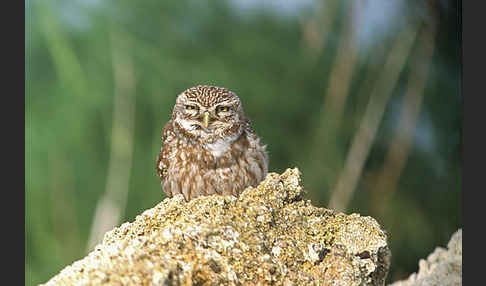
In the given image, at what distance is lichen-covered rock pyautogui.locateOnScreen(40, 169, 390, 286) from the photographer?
1520 millimetres

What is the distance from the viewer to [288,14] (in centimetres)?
295

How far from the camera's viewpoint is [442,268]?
2.83 m

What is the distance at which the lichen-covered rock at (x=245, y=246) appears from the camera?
59.8 inches

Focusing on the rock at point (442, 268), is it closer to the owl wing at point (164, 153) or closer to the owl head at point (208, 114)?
the owl head at point (208, 114)

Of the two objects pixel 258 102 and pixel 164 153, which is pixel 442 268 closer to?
pixel 258 102

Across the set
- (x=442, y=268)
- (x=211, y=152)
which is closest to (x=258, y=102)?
(x=211, y=152)

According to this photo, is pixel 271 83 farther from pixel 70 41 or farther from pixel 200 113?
pixel 70 41

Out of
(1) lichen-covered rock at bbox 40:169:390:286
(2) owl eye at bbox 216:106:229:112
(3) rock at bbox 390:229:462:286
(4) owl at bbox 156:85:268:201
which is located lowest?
(1) lichen-covered rock at bbox 40:169:390:286

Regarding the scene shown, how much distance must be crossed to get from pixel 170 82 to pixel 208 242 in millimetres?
1402

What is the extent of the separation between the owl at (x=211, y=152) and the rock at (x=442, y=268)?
0.91 metres

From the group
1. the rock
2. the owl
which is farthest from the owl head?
the rock

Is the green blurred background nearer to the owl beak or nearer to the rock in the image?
the rock

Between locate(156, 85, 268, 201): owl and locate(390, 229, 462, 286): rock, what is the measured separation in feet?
2.99

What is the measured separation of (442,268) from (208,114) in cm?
131
